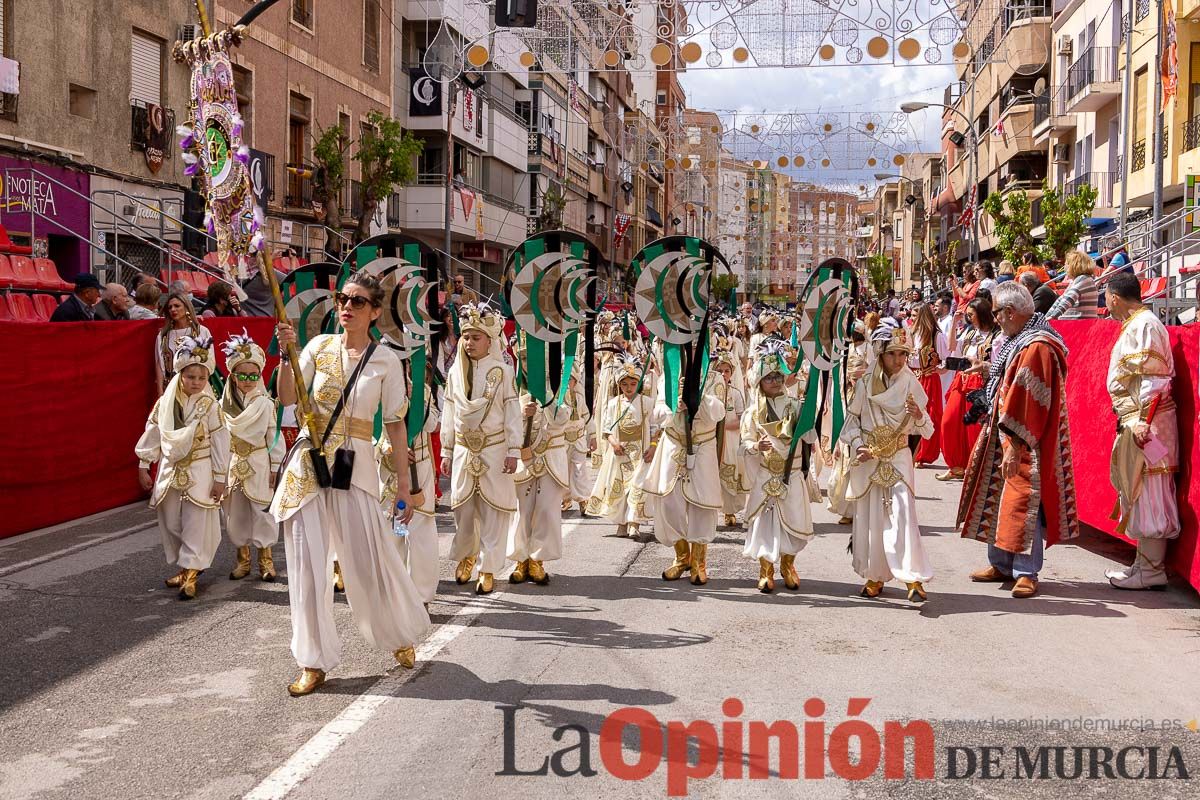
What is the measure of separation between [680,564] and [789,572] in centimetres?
81

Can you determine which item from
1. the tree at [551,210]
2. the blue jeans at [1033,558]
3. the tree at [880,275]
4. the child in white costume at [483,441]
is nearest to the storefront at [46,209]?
the child in white costume at [483,441]

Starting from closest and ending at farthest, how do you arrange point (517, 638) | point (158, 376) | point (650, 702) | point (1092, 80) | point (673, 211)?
point (650, 702), point (517, 638), point (158, 376), point (1092, 80), point (673, 211)

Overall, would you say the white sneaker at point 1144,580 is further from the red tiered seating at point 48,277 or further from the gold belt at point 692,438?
the red tiered seating at point 48,277

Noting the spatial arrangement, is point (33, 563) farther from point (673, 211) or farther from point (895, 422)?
point (673, 211)

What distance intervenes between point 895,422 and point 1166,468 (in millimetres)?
1904

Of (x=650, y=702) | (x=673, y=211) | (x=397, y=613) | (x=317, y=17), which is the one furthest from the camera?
(x=673, y=211)

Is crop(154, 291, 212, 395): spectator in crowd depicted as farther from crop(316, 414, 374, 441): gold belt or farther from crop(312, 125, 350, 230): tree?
crop(312, 125, 350, 230): tree

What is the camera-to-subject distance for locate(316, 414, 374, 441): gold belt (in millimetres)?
5879

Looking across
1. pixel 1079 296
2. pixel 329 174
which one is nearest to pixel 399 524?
pixel 1079 296

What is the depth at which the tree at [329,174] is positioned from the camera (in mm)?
25406

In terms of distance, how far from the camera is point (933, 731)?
17.0 ft

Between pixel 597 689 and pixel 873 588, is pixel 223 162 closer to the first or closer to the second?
pixel 597 689

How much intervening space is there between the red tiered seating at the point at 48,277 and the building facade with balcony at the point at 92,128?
1401 millimetres

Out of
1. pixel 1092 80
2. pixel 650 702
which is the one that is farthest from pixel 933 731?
pixel 1092 80
